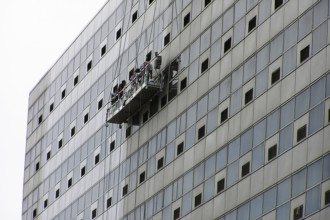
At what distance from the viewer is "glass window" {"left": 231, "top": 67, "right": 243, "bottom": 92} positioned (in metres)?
70.5

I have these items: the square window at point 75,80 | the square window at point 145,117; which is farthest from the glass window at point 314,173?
the square window at point 75,80

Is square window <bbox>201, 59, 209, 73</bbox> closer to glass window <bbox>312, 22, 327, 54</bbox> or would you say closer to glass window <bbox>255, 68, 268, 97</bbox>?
glass window <bbox>255, 68, 268, 97</bbox>

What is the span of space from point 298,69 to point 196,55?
1434cm

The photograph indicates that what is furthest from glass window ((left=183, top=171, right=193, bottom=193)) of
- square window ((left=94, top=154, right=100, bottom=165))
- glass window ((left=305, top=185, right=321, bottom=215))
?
square window ((left=94, top=154, right=100, bottom=165))

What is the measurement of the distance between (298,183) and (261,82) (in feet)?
26.9

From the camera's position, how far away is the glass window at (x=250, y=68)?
227 ft

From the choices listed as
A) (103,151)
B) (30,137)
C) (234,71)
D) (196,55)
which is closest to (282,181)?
(234,71)

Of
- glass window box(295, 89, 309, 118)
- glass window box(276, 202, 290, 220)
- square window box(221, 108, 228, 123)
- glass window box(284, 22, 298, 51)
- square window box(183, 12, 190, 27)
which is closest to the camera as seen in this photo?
glass window box(276, 202, 290, 220)

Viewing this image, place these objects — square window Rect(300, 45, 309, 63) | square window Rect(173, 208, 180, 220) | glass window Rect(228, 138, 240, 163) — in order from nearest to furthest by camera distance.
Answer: square window Rect(300, 45, 309, 63) < glass window Rect(228, 138, 240, 163) < square window Rect(173, 208, 180, 220)

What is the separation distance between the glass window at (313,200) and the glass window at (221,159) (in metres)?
10.8

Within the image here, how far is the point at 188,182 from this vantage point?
75375 mm

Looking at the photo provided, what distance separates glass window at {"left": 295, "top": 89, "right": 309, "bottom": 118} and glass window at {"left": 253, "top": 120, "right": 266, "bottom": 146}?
355 centimetres

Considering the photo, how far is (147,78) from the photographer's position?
81.7m

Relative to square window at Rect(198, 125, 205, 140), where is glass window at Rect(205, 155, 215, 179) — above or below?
below
